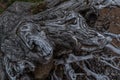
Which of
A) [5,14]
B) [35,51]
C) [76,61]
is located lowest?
[76,61]

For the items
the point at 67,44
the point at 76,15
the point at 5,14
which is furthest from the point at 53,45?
the point at 5,14

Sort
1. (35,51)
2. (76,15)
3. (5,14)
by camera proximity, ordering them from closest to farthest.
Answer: (35,51) → (76,15) → (5,14)

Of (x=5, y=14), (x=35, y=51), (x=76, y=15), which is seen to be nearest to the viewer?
(x=35, y=51)

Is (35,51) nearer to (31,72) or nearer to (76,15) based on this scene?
(31,72)

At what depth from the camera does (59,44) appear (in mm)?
3061

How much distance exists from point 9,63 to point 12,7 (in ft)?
2.54

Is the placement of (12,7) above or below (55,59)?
above

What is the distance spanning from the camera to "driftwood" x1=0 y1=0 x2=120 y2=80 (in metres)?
2.93

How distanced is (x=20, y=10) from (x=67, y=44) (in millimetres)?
661

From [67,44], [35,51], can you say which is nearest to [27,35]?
Result: [35,51]

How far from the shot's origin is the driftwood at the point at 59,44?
2.93m

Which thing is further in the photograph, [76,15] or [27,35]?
[76,15]

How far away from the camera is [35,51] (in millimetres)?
2924

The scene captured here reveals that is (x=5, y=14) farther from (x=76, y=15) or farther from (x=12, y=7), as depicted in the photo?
(x=76, y=15)
